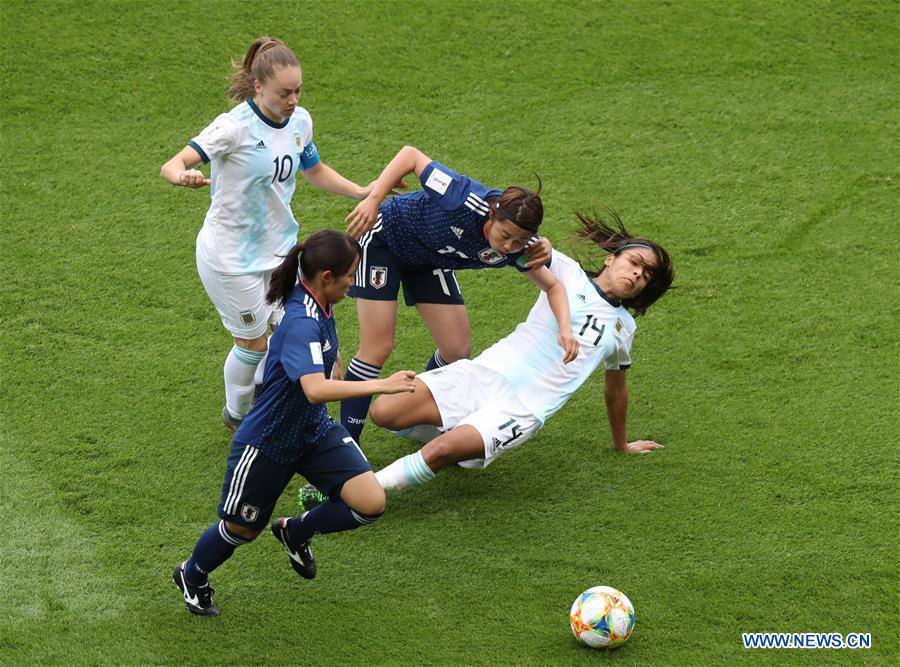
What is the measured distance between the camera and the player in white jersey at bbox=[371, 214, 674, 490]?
207 inches

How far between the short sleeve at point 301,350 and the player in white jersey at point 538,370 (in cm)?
119

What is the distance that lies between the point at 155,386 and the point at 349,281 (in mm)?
2305

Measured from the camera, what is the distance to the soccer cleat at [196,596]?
4629mm

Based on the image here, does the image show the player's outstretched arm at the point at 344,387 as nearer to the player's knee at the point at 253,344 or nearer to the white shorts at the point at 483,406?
the white shorts at the point at 483,406

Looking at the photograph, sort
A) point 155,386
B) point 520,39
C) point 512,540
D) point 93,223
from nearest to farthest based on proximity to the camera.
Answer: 1. point 512,540
2. point 155,386
3. point 93,223
4. point 520,39

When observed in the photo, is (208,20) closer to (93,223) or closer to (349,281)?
(93,223)

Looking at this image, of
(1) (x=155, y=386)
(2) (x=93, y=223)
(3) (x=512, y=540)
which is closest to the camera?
(3) (x=512, y=540)

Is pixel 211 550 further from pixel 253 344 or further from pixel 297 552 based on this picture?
pixel 253 344

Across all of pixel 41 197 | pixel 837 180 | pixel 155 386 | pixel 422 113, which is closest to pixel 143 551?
pixel 155 386

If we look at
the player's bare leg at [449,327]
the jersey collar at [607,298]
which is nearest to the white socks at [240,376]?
the player's bare leg at [449,327]

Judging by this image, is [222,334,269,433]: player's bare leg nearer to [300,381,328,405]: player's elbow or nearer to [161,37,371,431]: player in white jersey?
[161,37,371,431]: player in white jersey

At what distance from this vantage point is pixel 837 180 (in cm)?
799

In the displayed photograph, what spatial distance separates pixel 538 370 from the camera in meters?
5.37

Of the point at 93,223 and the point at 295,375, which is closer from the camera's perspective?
the point at 295,375
